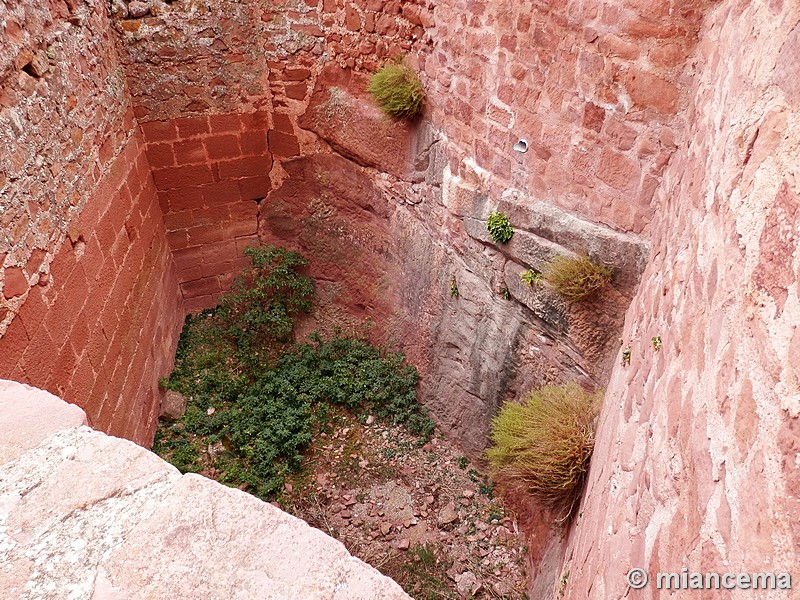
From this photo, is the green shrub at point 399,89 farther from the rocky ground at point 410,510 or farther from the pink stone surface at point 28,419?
the pink stone surface at point 28,419

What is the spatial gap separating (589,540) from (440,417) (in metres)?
2.18

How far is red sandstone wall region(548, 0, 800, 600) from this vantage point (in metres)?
1.01

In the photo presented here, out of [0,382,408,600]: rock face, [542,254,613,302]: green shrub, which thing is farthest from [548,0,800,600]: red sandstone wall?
[0,382,408,600]: rock face

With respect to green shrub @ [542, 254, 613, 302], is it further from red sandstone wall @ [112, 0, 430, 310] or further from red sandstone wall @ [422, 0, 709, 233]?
red sandstone wall @ [112, 0, 430, 310]

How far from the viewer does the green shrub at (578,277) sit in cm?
269

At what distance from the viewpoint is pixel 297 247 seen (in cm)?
529

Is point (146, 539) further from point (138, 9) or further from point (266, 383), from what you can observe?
point (138, 9)

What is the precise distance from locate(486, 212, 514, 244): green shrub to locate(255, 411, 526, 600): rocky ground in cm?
170

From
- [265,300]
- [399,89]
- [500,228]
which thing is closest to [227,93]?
[399,89]

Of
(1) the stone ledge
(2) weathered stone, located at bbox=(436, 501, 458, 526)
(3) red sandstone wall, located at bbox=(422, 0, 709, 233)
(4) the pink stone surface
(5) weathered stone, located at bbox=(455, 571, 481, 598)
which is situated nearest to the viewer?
(4) the pink stone surface

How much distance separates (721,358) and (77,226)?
3.17 meters

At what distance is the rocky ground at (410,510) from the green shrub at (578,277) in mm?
1643

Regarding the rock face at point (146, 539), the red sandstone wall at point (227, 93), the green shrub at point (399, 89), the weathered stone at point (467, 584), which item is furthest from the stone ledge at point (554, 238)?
the rock face at point (146, 539)

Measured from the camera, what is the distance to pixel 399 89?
380 cm
